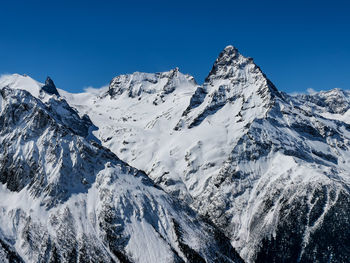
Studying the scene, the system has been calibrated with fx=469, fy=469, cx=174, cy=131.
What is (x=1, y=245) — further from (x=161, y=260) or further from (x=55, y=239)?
(x=161, y=260)

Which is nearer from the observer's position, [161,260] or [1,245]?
[1,245]

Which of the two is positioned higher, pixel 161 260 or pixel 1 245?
pixel 161 260

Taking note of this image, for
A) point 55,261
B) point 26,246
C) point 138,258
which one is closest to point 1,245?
point 26,246

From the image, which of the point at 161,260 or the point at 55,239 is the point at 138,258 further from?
the point at 55,239

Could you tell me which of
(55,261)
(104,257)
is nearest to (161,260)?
(104,257)

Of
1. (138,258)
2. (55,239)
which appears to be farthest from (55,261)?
(138,258)

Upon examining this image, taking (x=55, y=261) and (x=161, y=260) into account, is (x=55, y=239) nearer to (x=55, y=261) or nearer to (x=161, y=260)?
(x=55, y=261)
